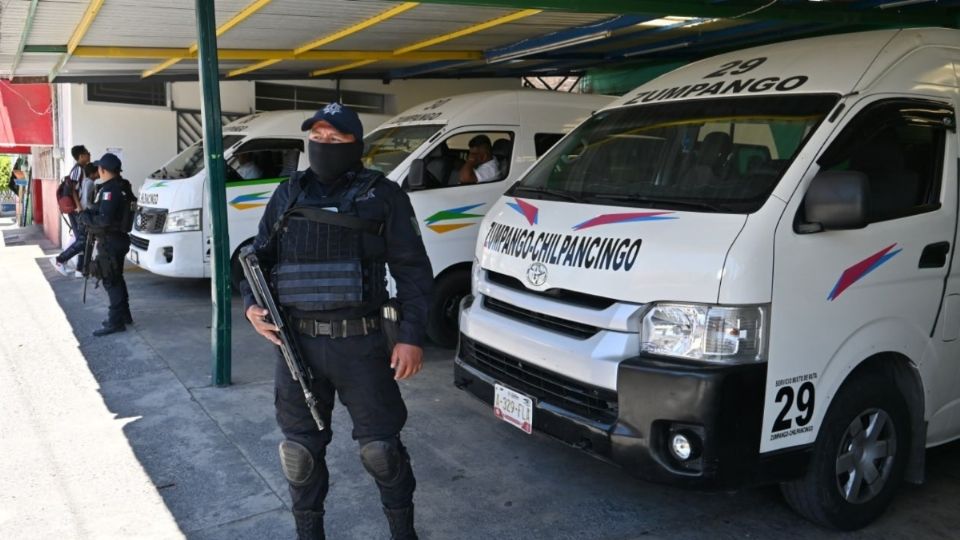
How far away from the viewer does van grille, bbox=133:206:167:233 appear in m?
8.64

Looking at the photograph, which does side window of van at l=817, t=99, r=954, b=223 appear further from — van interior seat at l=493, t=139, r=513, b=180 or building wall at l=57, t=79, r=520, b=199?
building wall at l=57, t=79, r=520, b=199

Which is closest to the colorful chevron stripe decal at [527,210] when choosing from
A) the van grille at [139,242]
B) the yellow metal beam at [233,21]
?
the yellow metal beam at [233,21]

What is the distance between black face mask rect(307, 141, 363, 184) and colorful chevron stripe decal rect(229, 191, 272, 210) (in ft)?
18.3

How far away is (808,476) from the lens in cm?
349

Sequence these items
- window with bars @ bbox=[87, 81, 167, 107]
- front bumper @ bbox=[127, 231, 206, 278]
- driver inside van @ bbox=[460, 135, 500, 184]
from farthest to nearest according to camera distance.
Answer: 1. window with bars @ bbox=[87, 81, 167, 107]
2. front bumper @ bbox=[127, 231, 206, 278]
3. driver inside van @ bbox=[460, 135, 500, 184]

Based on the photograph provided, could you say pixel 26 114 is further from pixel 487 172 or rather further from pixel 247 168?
pixel 487 172

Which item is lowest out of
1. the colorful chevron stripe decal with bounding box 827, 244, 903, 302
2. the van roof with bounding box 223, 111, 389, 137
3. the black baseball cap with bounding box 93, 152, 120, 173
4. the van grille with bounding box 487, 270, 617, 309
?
the van grille with bounding box 487, 270, 617, 309

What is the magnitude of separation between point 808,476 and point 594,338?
3.59 ft

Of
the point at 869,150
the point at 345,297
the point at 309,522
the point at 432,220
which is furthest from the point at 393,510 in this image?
the point at 432,220

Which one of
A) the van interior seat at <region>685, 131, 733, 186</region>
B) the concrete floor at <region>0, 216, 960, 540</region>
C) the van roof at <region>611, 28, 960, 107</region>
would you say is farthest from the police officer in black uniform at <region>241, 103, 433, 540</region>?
the van roof at <region>611, 28, 960, 107</region>

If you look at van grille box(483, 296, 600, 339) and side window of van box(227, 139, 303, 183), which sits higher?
side window of van box(227, 139, 303, 183)

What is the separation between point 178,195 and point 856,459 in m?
7.12

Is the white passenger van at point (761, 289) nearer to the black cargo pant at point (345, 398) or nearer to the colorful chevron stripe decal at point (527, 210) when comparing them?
the colorful chevron stripe decal at point (527, 210)

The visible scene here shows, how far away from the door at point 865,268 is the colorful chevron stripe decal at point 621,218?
0.51m
